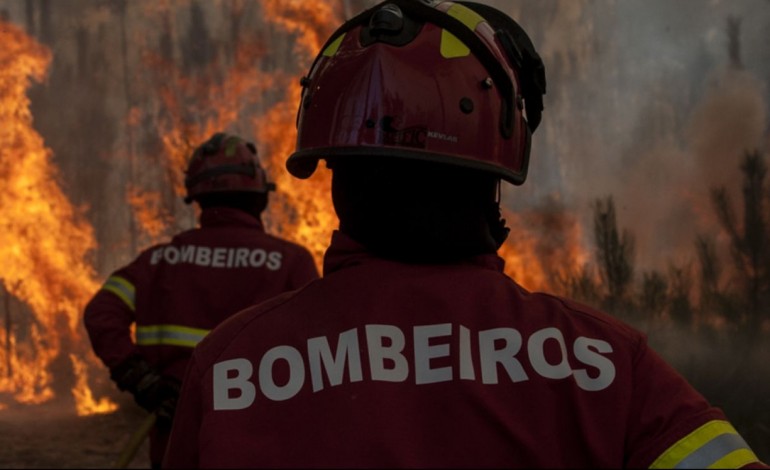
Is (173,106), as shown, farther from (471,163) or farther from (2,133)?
(471,163)

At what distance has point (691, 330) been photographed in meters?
5.13

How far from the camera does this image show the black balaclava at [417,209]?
3.85 ft

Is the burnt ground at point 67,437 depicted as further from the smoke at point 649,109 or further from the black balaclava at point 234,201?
the smoke at point 649,109

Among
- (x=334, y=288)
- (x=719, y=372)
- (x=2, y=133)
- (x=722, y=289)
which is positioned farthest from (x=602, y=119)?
(x=2, y=133)

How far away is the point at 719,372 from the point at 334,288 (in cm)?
424

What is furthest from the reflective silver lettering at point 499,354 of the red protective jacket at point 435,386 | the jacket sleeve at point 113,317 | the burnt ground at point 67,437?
the burnt ground at point 67,437

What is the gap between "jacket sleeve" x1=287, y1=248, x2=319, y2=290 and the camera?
12.2 ft

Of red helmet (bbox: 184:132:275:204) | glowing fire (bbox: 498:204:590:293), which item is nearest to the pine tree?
glowing fire (bbox: 498:204:590:293)

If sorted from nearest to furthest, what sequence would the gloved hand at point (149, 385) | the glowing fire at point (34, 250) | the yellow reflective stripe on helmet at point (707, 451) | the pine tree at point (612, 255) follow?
1. the yellow reflective stripe on helmet at point (707, 451)
2. the gloved hand at point (149, 385)
3. the pine tree at point (612, 255)
4. the glowing fire at point (34, 250)

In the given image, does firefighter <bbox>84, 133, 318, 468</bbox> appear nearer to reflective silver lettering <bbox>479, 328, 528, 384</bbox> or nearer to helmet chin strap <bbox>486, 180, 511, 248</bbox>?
helmet chin strap <bbox>486, 180, 511, 248</bbox>

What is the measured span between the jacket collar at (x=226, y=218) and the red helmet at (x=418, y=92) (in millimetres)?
2408

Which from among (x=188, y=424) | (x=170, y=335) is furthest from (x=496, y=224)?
(x=170, y=335)

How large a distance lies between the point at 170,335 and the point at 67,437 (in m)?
4.60

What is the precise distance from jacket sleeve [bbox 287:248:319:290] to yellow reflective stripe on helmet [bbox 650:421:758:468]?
280cm
